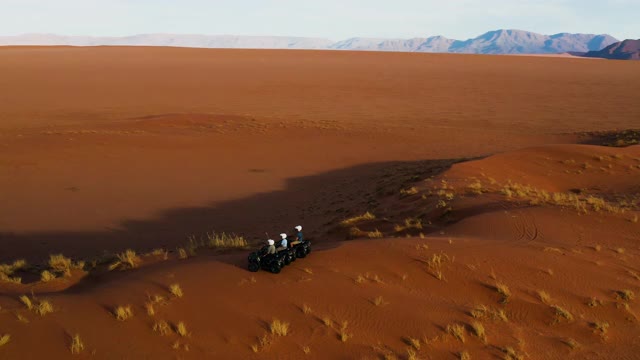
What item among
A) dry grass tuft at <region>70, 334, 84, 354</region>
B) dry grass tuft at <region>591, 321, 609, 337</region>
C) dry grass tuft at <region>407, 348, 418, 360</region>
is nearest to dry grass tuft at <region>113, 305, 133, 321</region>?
dry grass tuft at <region>70, 334, 84, 354</region>

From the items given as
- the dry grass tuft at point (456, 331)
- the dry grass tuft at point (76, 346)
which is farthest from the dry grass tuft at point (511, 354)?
the dry grass tuft at point (76, 346)

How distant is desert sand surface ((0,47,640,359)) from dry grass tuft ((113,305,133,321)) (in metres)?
0.15

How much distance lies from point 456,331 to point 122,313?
4.33m

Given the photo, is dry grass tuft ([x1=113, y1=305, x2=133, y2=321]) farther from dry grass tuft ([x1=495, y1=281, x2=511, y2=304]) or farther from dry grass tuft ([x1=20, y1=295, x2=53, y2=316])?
dry grass tuft ([x1=495, y1=281, x2=511, y2=304])

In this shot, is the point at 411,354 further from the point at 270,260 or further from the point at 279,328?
the point at 270,260

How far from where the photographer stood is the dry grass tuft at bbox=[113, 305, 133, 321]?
22.5ft

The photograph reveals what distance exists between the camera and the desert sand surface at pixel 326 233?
6.63 meters

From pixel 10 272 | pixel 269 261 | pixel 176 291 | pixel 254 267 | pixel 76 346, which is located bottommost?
pixel 10 272

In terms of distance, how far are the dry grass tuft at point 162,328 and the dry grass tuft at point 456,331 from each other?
3574 millimetres

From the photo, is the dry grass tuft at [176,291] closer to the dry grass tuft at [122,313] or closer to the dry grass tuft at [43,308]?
the dry grass tuft at [122,313]

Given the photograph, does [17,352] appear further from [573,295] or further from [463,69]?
[463,69]

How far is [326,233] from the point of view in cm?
1245

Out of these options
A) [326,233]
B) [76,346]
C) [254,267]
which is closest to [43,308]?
[76,346]

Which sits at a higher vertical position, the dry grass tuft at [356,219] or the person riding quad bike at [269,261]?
the person riding quad bike at [269,261]
